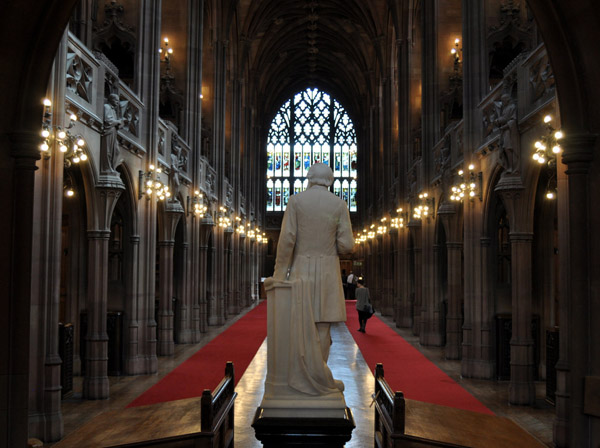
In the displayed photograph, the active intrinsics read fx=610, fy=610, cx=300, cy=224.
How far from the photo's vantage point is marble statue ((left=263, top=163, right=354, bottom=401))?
5.95 metres

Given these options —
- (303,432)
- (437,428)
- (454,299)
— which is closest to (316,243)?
(303,432)

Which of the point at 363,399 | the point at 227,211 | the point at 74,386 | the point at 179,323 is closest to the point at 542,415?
the point at 363,399

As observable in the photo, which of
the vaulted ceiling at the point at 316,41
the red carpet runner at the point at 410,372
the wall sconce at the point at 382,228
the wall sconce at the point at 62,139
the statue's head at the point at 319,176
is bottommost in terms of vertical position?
the red carpet runner at the point at 410,372

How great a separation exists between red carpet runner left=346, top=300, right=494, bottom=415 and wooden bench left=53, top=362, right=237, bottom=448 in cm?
498

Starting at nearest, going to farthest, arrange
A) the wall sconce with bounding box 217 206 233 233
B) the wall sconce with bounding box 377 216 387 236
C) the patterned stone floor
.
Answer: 1. the patterned stone floor
2. the wall sconce with bounding box 217 206 233 233
3. the wall sconce with bounding box 377 216 387 236

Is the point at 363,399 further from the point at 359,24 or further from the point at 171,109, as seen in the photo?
the point at 359,24

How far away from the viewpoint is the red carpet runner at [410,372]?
10633 mm

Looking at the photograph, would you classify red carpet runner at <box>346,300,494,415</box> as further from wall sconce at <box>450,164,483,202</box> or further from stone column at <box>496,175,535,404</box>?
wall sconce at <box>450,164,483,202</box>

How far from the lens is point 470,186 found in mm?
13227

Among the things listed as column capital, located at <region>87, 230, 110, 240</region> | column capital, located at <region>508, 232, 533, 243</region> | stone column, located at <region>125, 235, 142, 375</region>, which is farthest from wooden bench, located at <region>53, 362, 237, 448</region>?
stone column, located at <region>125, 235, 142, 375</region>

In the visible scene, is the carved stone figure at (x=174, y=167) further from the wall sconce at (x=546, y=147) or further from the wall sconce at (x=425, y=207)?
the wall sconce at (x=546, y=147)

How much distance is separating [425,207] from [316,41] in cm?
2826

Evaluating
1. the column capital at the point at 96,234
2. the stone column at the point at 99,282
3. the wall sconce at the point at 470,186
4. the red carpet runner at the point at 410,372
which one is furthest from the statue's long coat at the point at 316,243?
the wall sconce at the point at 470,186

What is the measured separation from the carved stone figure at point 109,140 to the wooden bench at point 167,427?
5.79m
